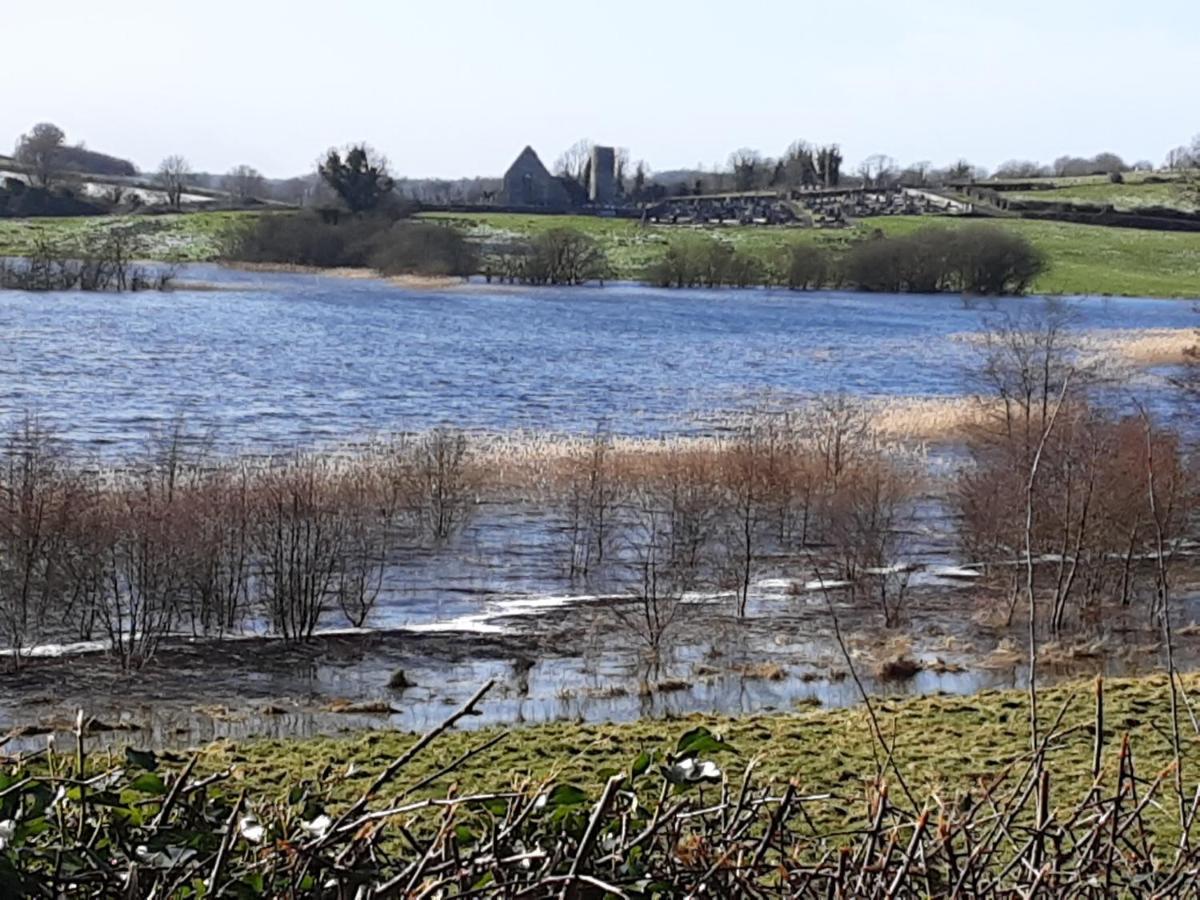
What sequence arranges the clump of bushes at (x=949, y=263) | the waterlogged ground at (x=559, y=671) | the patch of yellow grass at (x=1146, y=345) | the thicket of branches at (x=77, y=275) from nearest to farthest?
1. the waterlogged ground at (x=559, y=671)
2. the patch of yellow grass at (x=1146, y=345)
3. the thicket of branches at (x=77, y=275)
4. the clump of bushes at (x=949, y=263)

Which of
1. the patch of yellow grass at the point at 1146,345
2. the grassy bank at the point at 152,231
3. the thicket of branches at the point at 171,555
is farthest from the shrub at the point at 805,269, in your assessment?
the thicket of branches at the point at 171,555

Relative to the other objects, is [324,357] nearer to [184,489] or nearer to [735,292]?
[184,489]

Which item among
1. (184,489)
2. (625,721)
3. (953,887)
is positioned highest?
(953,887)

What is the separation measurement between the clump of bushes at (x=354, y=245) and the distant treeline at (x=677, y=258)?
0.06m

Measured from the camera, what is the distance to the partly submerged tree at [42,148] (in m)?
137

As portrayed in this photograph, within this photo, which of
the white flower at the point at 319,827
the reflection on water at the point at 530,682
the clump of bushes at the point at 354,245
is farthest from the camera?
the clump of bushes at the point at 354,245

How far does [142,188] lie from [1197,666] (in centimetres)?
12418

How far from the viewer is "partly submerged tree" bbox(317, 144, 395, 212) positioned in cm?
10206

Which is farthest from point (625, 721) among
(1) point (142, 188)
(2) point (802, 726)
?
(1) point (142, 188)

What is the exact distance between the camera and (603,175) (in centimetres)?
15512

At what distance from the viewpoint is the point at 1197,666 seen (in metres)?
16.1

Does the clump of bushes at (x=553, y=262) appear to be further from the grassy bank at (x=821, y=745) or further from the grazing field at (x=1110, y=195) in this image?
the grassy bank at (x=821, y=745)

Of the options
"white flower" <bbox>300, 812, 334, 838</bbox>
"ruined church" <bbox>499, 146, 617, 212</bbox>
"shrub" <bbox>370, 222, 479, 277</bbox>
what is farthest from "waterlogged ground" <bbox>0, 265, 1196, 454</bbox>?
"ruined church" <bbox>499, 146, 617, 212</bbox>

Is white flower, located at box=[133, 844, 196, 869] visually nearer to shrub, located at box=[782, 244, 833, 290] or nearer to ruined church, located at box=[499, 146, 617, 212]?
shrub, located at box=[782, 244, 833, 290]
